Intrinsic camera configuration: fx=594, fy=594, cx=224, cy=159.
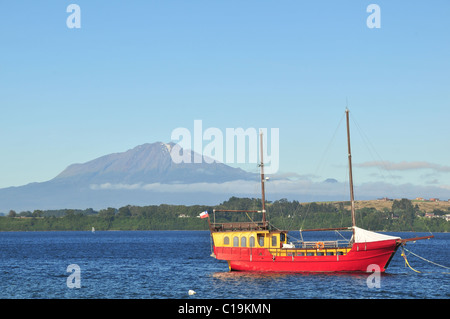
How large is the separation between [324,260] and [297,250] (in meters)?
2.71

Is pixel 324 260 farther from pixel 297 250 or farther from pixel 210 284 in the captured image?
pixel 210 284

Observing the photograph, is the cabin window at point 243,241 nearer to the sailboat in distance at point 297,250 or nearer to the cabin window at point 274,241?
the sailboat in distance at point 297,250

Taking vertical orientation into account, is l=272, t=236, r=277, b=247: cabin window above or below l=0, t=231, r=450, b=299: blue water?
above

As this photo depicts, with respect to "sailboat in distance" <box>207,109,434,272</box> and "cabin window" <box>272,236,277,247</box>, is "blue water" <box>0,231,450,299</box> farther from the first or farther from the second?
"cabin window" <box>272,236,277,247</box>

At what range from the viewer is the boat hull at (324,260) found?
55531mm

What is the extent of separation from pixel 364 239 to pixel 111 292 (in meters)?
23.7

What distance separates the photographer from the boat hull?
182 ft

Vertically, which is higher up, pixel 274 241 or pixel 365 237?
pixel 365 237

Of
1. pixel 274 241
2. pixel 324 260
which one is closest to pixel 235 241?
pixel 274 241

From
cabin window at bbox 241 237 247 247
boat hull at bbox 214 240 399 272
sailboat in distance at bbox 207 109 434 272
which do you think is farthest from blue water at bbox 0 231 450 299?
cabin window at bbox 241 237 247 247

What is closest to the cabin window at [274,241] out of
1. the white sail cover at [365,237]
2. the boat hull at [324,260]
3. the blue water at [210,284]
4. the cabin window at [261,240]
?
the boat hull at [324,260]

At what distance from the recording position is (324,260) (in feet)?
186

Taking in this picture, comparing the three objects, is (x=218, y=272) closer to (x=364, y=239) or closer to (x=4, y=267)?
(x=364, y=239)
